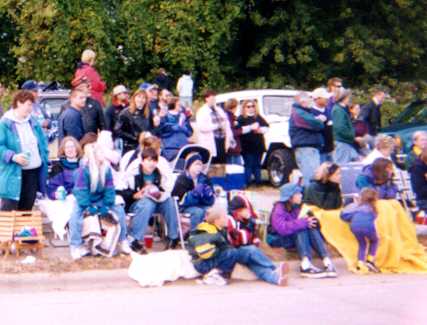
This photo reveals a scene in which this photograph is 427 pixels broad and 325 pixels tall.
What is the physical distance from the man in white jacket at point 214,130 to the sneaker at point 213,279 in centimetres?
490

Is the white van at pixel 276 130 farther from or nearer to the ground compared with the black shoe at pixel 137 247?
farther from the ground

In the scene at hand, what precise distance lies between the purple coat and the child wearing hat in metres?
0.84

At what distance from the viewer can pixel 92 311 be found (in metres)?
10.5

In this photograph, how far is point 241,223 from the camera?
1264 cm

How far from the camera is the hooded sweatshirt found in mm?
12750

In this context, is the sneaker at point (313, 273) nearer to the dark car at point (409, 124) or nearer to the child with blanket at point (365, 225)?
the child with blanket at point (365, 225)

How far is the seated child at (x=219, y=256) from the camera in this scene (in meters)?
12.0

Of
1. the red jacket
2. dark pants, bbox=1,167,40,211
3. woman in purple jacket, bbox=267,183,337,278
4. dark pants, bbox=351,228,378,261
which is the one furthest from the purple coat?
the red jacket

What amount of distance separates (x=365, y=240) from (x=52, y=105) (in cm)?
996

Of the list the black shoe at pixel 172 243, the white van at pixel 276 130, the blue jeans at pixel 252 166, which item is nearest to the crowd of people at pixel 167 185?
the black shoe at pixel 172 243

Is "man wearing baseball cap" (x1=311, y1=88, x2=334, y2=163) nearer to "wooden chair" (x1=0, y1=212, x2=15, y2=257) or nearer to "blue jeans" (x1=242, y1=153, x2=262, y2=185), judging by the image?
"blue jeans" (x1=242, y1=153, x2=262, y2=185)

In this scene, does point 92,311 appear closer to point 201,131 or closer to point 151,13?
point 201,131

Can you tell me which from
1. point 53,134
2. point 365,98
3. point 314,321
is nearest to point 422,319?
point 314,321

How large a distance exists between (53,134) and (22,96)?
653cm
